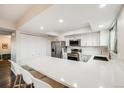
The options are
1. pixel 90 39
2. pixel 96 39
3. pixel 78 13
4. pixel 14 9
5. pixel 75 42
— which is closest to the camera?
pixel 78 13

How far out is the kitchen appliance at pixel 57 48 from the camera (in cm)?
598

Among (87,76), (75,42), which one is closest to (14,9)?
(87,76)

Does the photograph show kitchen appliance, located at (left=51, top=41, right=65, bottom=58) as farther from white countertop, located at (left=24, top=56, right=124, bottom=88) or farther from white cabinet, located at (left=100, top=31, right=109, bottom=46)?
white countertop, located at (left=24, top=56, right=124, bottom=88)

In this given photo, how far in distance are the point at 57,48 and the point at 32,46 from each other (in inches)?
67.0

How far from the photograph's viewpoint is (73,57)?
4.99 metres

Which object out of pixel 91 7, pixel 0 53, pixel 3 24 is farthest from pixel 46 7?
pixel 0 53

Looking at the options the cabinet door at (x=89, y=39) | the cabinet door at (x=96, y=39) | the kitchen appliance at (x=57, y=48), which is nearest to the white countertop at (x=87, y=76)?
the cabinet door at (x=96, y=39)

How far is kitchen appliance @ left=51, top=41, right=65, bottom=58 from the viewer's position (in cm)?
598

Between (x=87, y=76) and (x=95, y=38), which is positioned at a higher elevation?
(x=95, y=38)

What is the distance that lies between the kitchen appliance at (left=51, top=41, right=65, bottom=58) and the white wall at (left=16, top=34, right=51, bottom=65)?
1.27ft

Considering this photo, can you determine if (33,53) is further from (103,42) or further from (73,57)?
(103,42)

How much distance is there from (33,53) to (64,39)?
7.54 feet

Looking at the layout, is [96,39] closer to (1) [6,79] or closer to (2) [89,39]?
(2) [89,39]

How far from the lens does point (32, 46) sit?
554 cm
